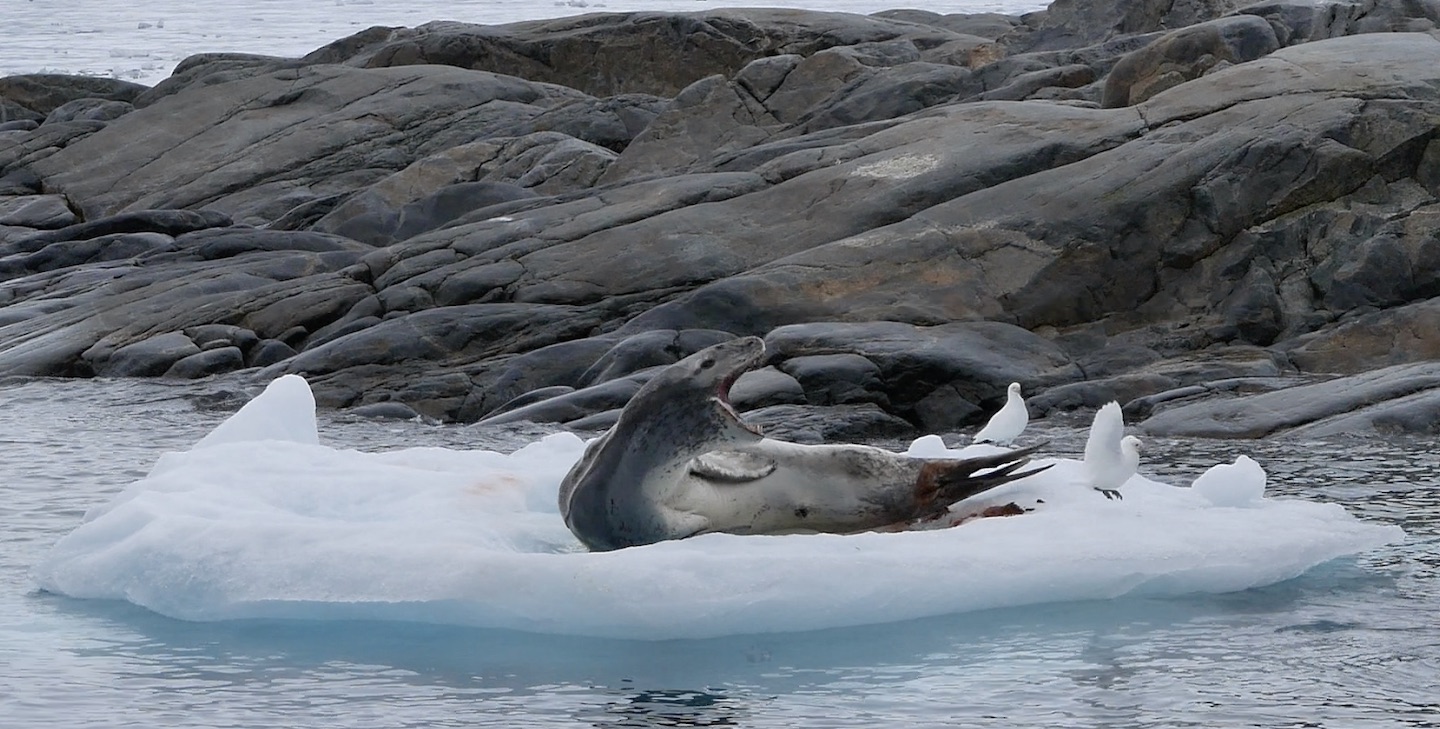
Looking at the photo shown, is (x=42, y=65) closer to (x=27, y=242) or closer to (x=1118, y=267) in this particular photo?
(x=27, y=242)

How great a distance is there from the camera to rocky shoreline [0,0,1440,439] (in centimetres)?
1516

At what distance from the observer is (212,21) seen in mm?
61875

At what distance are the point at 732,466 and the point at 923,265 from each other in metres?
9.41

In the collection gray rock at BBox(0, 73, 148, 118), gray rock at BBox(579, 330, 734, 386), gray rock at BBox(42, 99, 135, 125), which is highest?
gray rock at BBox(0, 73, 148, 118)

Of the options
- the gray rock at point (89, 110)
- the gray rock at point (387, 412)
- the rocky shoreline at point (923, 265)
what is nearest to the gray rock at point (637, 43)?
the gray rock at point (89, 110)

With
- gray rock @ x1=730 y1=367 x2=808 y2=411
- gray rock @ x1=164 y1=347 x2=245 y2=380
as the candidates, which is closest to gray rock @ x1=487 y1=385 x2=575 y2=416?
gray rock @ x1=730 y1=367 x2=808 y2=411

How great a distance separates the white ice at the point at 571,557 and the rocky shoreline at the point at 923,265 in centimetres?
511

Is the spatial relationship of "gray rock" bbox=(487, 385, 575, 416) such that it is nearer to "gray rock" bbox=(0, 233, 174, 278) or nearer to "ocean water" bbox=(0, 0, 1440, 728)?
"ocean water" bbox=(0, 0, 1440, 728)

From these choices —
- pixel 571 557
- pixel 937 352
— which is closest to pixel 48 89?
pixel 937 352

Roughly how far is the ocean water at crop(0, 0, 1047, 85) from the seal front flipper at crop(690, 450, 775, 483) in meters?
40.2

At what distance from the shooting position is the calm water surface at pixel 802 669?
612cm

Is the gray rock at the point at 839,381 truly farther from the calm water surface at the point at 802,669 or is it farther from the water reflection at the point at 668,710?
the water reflection at the point at 668,710

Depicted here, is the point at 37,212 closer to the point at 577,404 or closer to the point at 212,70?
the point at 212,70

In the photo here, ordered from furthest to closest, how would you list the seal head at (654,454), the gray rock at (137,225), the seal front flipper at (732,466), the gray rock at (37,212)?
the gray rock at (37,212) < the gray rock at (137,225) < the seal front flipper at (732,466) < the seal head at (654,454)
